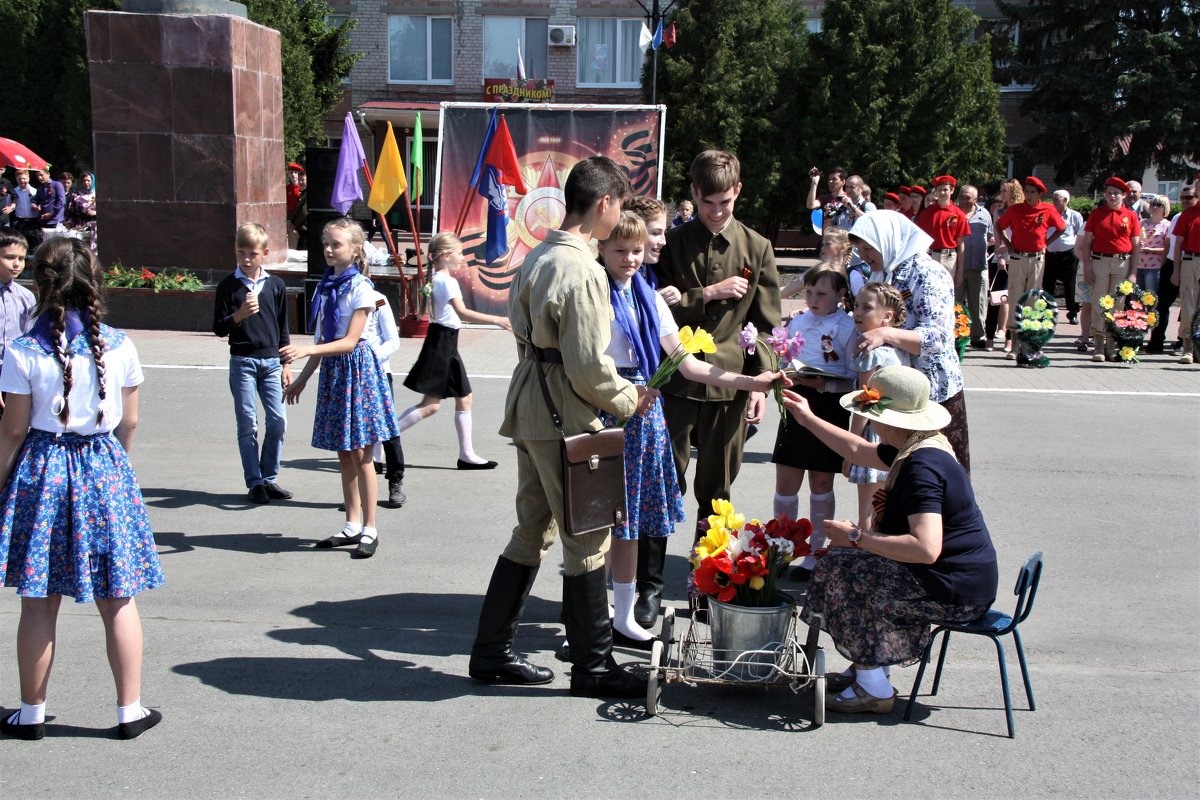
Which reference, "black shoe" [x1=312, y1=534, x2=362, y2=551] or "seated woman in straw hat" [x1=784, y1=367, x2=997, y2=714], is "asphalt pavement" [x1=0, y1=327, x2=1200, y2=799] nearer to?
"black shoe" [x1=312, y1=534, x2=362, y2=551]

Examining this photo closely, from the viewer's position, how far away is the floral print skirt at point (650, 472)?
4801mm

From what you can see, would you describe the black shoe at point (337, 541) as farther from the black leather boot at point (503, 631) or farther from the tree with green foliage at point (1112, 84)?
the tree with green foliage at point (1112, 84)

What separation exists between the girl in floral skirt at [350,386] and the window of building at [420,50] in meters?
32.4

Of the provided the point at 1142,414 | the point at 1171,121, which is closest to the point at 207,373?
the point at 1142,414

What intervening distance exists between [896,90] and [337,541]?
2402 cm

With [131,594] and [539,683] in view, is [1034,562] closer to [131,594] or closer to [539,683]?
[539,683]

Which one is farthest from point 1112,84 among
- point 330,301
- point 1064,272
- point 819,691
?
point 819,691

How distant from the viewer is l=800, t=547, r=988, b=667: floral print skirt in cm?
416

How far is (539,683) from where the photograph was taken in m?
4.59

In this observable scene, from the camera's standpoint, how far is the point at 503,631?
450 centimetres

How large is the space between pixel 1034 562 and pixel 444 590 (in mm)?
2790

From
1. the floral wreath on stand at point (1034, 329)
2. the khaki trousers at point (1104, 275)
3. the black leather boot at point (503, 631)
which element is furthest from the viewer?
the khaki trousers at point (1104, 275)

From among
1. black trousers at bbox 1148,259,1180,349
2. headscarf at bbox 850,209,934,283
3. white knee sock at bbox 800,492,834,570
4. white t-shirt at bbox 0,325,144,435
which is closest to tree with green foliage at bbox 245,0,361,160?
black trousers at bbox 1148,259,1180,349

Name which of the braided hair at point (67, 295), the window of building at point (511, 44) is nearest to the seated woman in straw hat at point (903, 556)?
the braided hair at point (67, 295)
